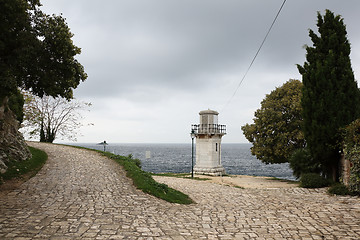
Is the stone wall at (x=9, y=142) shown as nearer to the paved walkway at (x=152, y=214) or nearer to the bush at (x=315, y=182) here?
the paved walkway at (x=152, y=214)

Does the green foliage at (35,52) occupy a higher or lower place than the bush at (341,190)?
higher

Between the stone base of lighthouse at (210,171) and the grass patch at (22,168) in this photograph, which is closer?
the grass patch at (22,168)

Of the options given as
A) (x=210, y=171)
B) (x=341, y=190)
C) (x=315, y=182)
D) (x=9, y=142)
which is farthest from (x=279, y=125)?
(x=9, y=142)

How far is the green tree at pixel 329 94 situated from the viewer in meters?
15.3

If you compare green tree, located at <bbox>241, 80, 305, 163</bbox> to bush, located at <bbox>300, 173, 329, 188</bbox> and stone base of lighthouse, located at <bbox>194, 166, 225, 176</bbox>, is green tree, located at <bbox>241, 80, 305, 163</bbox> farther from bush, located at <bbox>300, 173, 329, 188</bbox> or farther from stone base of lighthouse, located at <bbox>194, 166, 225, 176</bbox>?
bush, located at <bbox>300, 173, 329, 188</bbox>

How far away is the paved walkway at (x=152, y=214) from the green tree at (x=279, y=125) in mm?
13178

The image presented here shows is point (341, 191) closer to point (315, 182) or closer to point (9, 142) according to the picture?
point (315, 182)

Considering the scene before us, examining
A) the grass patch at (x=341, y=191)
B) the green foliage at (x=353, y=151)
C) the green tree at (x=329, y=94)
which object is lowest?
the grass patch at (x=341, y=191)

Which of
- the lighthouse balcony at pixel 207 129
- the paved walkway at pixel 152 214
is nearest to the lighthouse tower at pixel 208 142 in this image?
the lighthouse balcony at pixel 207 129

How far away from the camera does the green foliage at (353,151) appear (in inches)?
506

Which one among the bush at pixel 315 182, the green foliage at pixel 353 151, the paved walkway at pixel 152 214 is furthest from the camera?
the bush at pixel 315 182

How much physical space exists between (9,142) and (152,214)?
12418mm

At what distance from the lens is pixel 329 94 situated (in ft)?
50.8

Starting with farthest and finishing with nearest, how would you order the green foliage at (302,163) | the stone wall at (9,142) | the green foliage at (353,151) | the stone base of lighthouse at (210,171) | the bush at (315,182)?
the stone base of lighthouse at (210,171) → the green foliage at (302,163) → the bush at (315,182) → the stone wall at (9,142) → the green foliage at (353,151)
